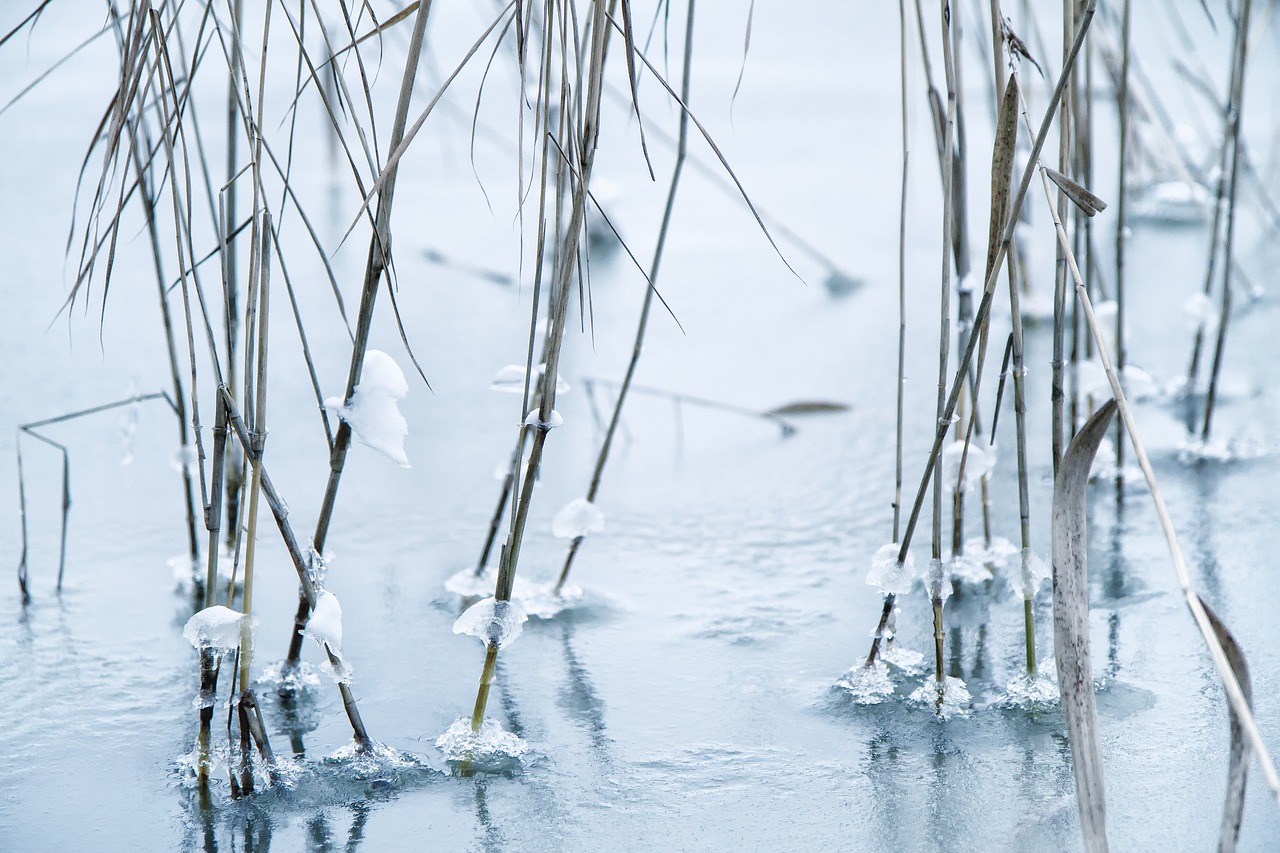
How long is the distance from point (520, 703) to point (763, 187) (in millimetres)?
2130

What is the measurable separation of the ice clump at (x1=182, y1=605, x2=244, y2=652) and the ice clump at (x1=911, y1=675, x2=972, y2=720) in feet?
1.90

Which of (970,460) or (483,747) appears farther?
(970,460)

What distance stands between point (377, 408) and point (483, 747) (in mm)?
306

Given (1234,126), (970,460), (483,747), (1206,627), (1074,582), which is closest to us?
(1206,627)

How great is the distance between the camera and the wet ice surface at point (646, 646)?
920mm

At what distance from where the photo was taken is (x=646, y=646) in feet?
3.93

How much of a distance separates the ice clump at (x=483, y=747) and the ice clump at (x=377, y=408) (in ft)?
0.85

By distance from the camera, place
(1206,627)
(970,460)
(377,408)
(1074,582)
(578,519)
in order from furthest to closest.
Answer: (578,519) < (970,460) < (377,408) < (1074,582) < (1206,627)

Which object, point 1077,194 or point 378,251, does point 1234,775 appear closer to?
point 1077,194

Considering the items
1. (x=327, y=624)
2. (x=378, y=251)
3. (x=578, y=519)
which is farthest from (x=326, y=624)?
(x=578, y=519)

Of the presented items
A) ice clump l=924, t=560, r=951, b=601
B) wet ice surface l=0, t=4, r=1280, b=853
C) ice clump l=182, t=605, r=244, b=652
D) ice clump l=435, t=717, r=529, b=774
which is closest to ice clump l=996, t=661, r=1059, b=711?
wet ice surface l=0, t=4, r=1280, b=853

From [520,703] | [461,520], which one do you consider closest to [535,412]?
[520,703]

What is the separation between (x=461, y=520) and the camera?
1502mm

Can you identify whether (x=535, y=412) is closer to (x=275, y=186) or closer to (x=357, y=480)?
(x=357, y=480)
